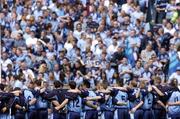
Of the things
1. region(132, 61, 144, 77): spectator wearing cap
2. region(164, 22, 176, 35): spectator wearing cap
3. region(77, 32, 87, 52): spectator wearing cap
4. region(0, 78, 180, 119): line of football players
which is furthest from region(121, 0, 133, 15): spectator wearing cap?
Answer: region(0, 78, 180, 119): line of football players

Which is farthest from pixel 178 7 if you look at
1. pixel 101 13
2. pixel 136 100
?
pixel 136 100

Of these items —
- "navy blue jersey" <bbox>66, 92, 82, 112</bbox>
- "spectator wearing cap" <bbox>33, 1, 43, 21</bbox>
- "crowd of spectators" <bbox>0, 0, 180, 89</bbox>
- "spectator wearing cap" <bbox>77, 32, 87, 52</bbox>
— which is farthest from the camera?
"spectator wearing cap" <bbox>33, 1, 43, 21</bbox>

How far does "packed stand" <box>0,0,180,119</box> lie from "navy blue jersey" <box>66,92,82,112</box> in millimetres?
26

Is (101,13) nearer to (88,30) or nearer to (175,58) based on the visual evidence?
(88,30)

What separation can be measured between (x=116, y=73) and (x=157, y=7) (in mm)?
4233

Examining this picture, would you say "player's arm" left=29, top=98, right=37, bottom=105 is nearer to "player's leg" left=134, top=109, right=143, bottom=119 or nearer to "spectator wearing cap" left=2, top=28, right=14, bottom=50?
"player's leg" left=134, top=109, right=143, bottom=119

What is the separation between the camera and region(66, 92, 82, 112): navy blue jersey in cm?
2197

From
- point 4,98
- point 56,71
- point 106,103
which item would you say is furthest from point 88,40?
point 4,98

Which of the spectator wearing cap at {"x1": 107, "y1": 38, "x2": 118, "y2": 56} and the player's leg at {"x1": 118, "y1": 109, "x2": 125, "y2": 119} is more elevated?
the spectator wearing cap at {"x1": 107, "y1": 38, "x2": 118, "y2": 56}

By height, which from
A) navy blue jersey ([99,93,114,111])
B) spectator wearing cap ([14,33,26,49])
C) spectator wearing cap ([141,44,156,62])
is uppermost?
spectator wearing cap ([14,33,26,49])

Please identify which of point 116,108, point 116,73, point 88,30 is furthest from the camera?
point 88,30

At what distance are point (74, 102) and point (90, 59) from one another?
400 centimetres

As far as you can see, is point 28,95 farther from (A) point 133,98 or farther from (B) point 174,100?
(B) point 174,100

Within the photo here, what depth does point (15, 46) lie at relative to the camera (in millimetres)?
26672
